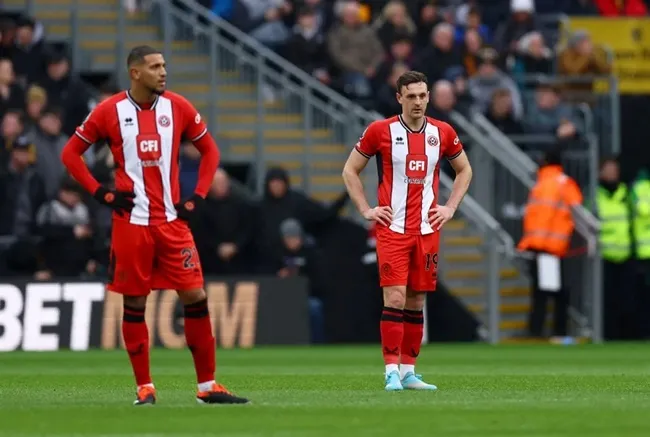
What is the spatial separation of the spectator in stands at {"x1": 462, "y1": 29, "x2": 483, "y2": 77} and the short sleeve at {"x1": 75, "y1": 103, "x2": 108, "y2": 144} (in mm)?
15590

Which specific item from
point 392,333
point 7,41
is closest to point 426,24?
point 7,41

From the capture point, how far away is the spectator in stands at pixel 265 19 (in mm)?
26125

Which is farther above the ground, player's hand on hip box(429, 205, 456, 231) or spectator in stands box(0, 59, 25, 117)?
spectator in stands box(0, 59, 25, 117)

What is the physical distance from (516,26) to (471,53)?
1481 mm

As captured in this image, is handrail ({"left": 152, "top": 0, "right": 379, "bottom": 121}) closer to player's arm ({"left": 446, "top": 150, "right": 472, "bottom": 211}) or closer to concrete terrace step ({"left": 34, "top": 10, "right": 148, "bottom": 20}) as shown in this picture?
concrete terrace step ({"left": 34, "top": 10, "right": 148, "bottom": 20})

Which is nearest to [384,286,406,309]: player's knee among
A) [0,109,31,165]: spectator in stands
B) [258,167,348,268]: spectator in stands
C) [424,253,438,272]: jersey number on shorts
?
[424,253,438,272]: jersey number on shorts

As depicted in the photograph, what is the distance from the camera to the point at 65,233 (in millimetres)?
21578

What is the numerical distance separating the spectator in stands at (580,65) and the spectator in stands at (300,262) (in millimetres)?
5829

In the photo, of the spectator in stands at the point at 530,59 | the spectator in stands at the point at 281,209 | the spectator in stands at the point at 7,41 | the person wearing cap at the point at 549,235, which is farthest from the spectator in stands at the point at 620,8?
the spectator in stands at the point at 7,41

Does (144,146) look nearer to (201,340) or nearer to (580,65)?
(201,340)

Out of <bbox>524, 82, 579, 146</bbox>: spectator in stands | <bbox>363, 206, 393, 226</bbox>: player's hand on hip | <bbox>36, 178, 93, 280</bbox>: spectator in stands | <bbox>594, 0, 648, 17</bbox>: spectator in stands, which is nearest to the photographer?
<bbox>363, 206, 393, 226</bbox>: player's hand on hip

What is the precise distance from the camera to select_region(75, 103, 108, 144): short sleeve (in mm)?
11445

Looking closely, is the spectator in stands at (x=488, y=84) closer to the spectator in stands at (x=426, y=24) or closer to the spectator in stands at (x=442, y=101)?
the spectator in stands at (x=426, y=24)

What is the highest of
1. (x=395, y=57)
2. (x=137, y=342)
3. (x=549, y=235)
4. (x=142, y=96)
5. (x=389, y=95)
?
(x=395, y=57)
